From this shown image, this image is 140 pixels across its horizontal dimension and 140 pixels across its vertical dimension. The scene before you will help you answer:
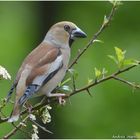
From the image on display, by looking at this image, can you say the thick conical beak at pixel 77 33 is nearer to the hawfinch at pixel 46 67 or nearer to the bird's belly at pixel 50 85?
the hawfinch at pixel 46 67

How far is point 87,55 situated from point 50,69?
831 centimetres

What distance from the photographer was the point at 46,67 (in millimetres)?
6008

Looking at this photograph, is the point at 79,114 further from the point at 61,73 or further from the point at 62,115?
the point at 61,73

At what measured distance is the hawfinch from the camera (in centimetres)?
562

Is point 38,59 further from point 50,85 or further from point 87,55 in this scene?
point 87,55

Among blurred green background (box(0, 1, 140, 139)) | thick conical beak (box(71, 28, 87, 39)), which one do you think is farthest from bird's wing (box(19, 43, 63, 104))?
blurred green background (box(0, 1, 140, 139))

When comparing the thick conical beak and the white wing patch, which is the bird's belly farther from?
the thick conical beak

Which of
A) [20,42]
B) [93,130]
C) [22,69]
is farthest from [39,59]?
[20,42]

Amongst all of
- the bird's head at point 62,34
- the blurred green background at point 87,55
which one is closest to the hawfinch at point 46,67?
the bird's head at point 62,34

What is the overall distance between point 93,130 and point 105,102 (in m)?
0.77

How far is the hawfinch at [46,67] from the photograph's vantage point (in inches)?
221

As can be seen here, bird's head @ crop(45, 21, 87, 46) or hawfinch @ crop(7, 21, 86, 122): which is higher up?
bird's head @ crop(45, 21, 87, 46)

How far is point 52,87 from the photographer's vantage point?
5.93m

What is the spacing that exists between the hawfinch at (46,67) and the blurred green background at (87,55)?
238 inches
